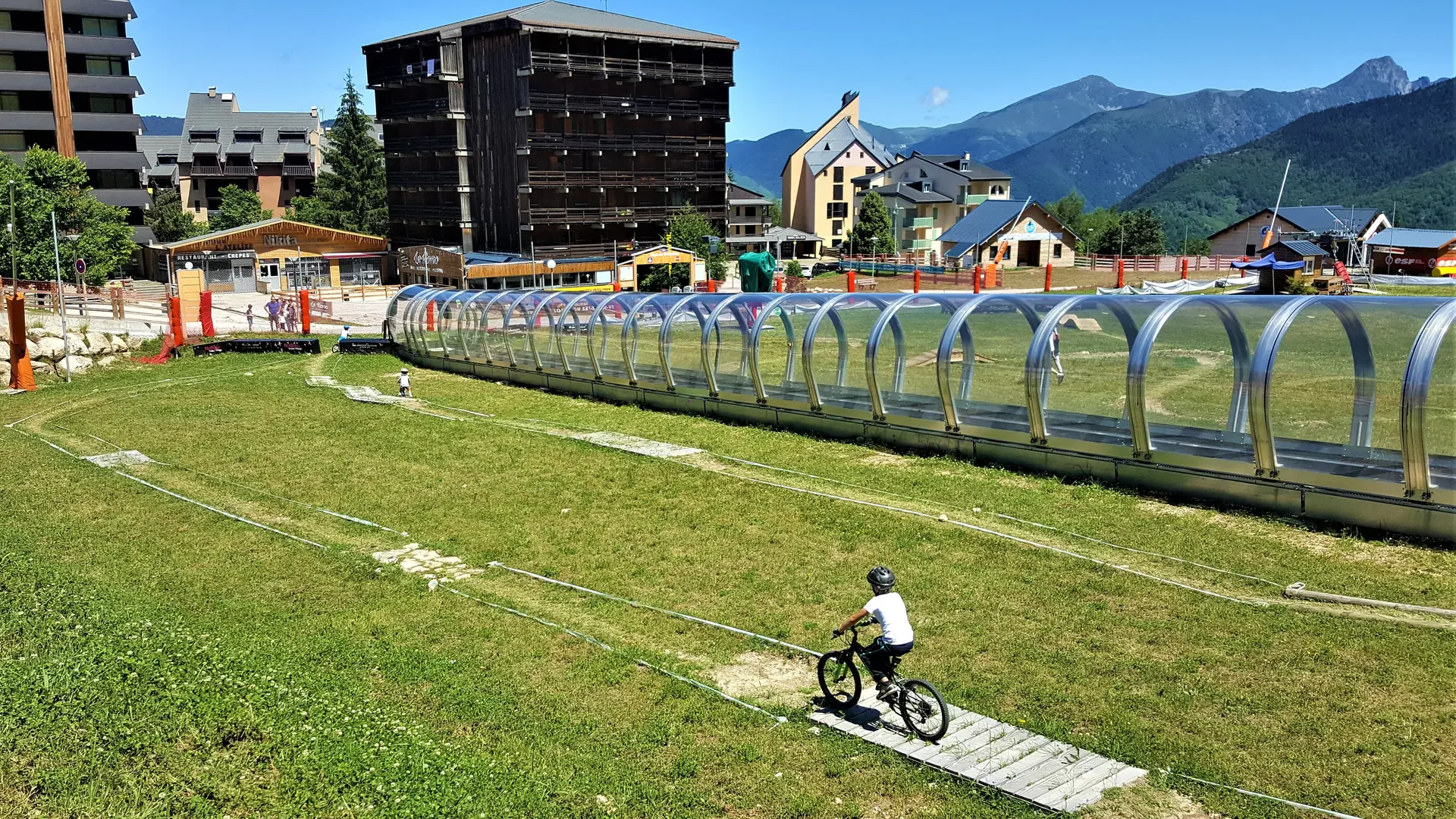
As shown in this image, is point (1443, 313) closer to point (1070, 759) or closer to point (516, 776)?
point (1070, 759)

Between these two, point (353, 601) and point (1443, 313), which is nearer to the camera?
point (353, 601)

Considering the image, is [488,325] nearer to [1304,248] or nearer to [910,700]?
[910,700]

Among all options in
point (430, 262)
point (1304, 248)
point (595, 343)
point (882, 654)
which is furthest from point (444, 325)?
point (1304, 248)

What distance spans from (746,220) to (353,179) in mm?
40083

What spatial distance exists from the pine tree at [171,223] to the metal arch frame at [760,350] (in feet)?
290

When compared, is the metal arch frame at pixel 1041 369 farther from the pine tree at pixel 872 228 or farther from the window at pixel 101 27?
the window at pixel 101 27

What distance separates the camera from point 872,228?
102125 millimetres

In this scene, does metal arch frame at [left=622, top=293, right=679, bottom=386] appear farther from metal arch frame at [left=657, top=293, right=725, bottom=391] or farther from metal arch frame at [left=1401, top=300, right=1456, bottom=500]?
metal arch frame at [left=1401, top=300, right=1456, bottom=500]

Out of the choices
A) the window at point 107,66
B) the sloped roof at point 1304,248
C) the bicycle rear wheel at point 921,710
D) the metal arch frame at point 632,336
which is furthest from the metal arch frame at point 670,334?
the window at point 107,66

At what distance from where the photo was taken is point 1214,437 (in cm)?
1722

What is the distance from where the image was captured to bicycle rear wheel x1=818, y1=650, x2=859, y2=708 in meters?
10.3

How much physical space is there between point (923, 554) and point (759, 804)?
687cm

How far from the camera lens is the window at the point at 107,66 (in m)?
84.3

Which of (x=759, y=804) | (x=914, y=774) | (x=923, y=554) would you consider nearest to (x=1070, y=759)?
(x=914, y=774)
